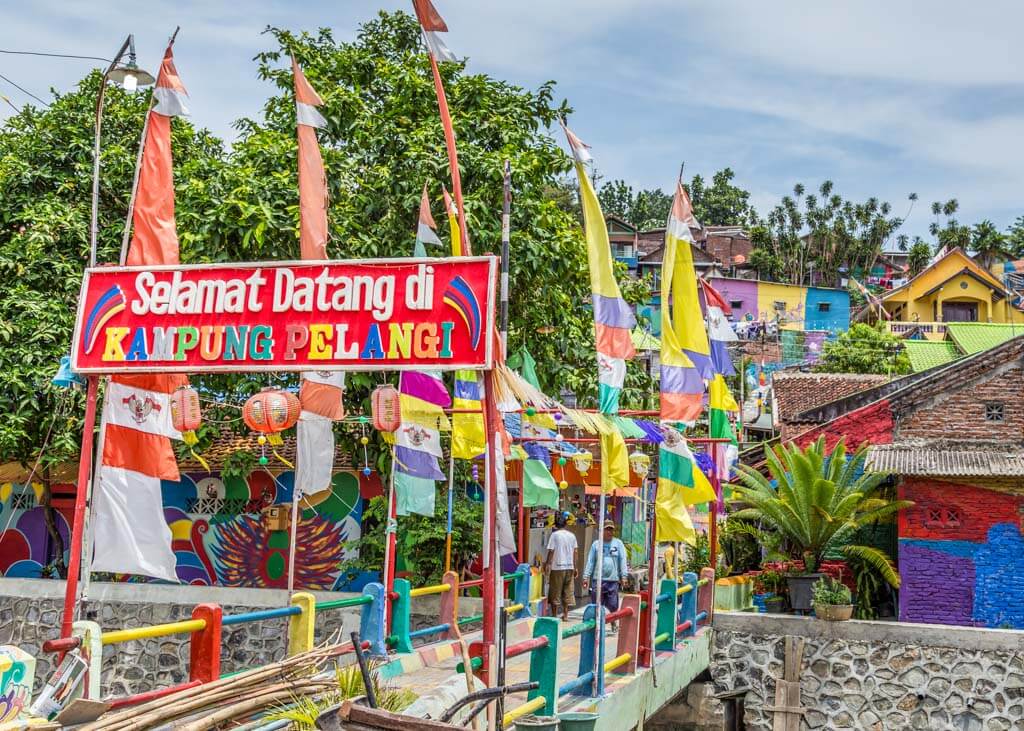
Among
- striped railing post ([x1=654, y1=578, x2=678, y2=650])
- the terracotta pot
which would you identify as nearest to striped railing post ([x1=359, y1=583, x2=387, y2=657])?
striped railing post ([x1=654, y1=578, x2=678, y2=650])

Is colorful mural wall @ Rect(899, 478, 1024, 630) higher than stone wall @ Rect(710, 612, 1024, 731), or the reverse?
colorful mural wall @ Rect(899, 478, 1024, 630)

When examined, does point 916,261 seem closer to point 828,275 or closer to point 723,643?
point 828,275

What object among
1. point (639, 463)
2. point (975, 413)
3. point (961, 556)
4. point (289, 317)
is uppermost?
point (975, 413)

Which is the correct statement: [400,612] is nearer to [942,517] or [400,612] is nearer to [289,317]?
[289,317]

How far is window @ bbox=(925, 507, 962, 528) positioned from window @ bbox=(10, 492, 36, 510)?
1789 cm

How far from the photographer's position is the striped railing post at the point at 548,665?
9.44 m

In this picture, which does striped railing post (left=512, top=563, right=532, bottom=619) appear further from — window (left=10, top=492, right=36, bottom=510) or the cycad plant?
window (left=10, top=492, right=36, bottom=510)

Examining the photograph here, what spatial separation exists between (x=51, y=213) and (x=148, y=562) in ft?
35.5

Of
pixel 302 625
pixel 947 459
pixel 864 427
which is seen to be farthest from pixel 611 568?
pixel 864 427

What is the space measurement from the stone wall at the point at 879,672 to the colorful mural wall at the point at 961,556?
2.61 meters

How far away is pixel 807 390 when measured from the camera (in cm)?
3092

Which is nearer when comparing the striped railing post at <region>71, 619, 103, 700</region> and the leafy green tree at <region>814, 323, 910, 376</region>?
the striped railing post at <region>71, 619, 103, 700</region>

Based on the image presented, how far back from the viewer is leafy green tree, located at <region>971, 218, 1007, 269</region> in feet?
199

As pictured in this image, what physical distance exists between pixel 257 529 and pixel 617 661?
1143 centimetres
